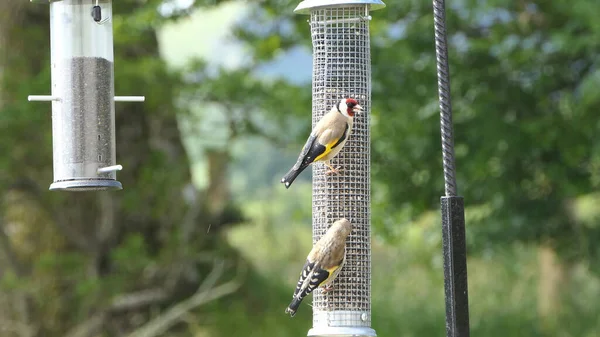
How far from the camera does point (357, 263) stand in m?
5.36

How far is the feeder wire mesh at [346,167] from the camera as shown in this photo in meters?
5.24

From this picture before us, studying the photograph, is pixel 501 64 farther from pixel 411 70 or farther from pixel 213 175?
pixel 213 175

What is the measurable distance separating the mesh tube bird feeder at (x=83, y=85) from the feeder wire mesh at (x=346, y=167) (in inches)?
41.9

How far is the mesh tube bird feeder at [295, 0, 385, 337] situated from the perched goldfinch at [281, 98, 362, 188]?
37 centimetres

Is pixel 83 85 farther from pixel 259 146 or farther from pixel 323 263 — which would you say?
pixel 259 146

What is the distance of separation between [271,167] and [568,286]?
592 cm

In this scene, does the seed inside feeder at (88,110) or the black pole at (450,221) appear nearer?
the black pole at (450,221)

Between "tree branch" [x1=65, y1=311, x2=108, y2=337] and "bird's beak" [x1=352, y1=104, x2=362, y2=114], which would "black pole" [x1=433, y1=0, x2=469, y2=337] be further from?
"tree branch" [x1=65, y1=311, x2=108, y2=337]

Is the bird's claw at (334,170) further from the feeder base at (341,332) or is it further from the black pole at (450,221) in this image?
the black pole at (450,221)

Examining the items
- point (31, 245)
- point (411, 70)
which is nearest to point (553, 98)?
point (411, 70)

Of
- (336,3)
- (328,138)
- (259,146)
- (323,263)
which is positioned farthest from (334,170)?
(259,146)

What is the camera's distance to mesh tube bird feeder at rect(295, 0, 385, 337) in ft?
17.1

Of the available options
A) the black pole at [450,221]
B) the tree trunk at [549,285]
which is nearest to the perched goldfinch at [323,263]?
the black pole at [450,221]

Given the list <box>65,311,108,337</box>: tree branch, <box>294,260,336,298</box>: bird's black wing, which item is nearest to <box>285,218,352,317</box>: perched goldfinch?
<box>294,260,336,298</box>: bird's black wing
